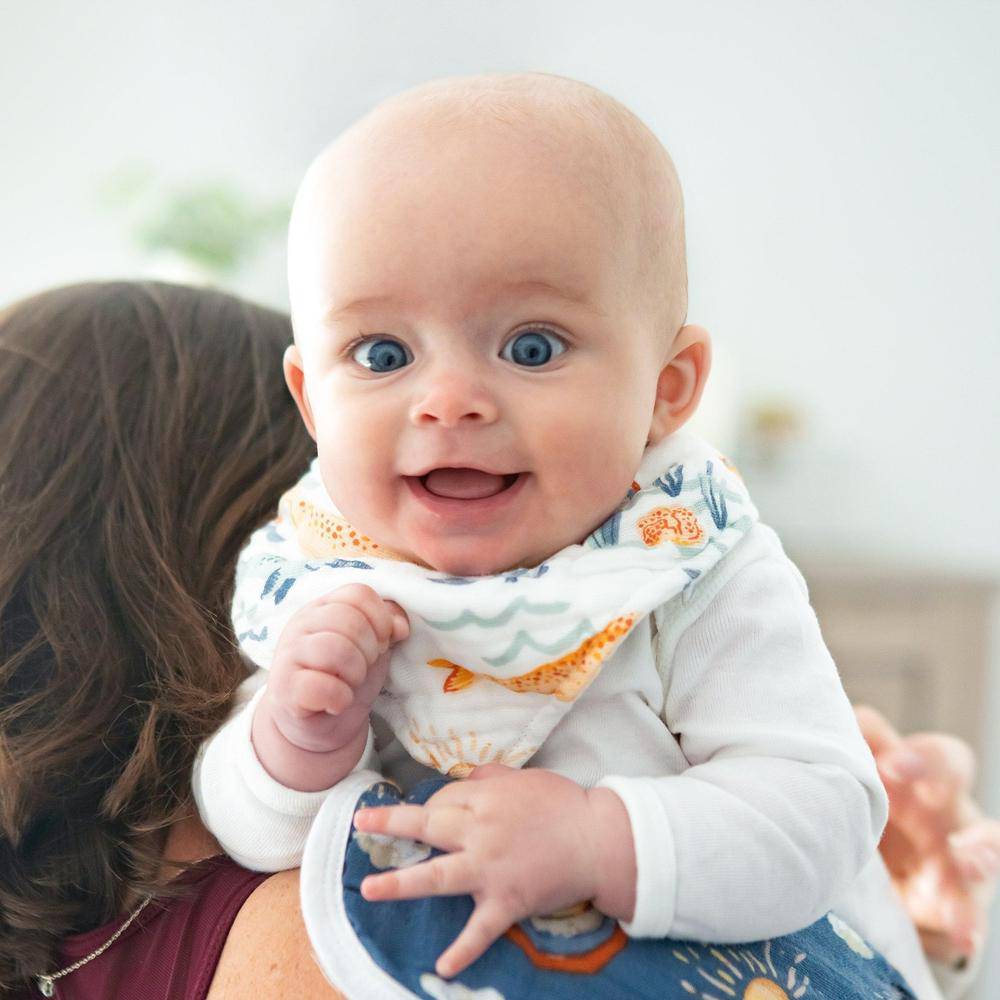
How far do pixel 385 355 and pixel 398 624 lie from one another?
196 mm

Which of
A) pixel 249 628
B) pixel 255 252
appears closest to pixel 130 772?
pixel 249 628

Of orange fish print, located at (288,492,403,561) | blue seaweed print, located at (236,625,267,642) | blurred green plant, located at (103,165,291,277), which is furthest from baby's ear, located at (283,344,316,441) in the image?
blurred green plant, located at (103,165,291,277)

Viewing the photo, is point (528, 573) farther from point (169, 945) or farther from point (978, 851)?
point (978, 851)

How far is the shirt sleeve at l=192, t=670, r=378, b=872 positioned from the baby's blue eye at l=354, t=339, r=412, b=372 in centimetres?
26

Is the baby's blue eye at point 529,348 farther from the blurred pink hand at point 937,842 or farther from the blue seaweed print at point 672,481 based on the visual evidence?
the blurred pink hand at point 937,842

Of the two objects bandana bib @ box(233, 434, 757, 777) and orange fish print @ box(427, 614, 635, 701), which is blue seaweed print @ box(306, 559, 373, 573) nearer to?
bandana bib @ box(233, 434, 757, 777)

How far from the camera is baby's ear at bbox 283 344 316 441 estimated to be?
38.0 inches

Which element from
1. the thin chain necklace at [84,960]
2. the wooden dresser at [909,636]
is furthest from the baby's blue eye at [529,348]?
the wooden dresser at [909,636]

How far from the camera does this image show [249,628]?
914mm

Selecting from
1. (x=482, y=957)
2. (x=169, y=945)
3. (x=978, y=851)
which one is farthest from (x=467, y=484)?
(x=978, y=851)

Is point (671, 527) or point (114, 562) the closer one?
point (671, 527)

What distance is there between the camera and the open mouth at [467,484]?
2.66 feet

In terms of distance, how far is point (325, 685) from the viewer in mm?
742

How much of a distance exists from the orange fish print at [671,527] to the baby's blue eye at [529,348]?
0.50 feet
